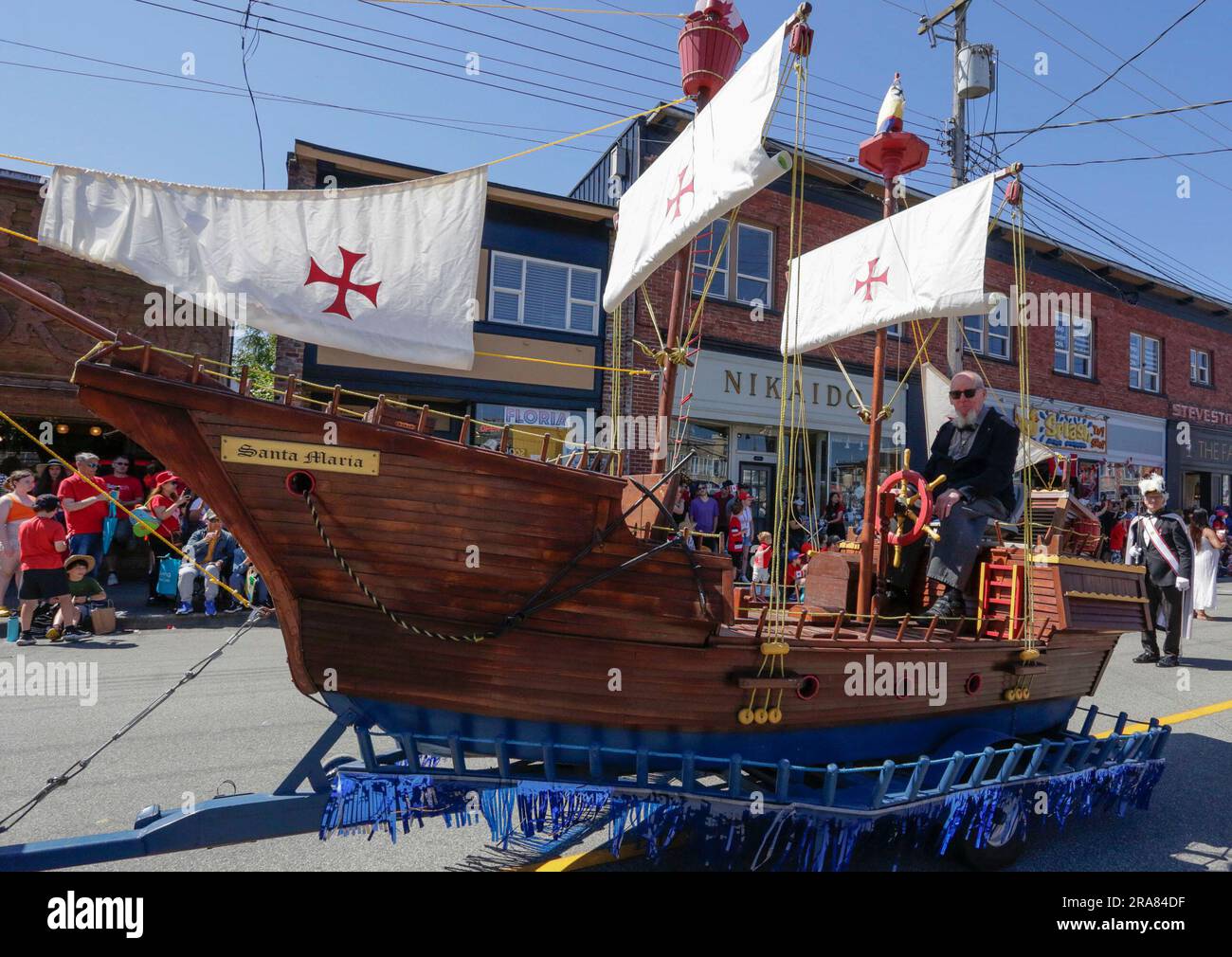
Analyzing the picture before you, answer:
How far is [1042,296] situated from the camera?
20875 mm

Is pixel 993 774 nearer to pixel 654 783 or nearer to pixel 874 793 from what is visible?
pixel 874 793

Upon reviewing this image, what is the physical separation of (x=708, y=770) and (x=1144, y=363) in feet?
87.9

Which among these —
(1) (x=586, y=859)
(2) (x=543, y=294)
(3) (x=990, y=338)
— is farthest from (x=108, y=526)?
(3) (x=990, y=338)

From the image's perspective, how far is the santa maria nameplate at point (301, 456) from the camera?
2.91m

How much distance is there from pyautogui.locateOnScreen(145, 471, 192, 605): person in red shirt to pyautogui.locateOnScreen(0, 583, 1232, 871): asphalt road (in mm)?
1697

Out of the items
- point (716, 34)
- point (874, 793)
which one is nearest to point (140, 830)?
point (874, 793)

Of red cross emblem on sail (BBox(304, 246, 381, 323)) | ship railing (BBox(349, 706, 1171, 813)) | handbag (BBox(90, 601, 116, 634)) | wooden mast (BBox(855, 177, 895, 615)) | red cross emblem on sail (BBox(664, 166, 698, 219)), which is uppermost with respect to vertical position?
red cross emblem on sail (BBox(664, 166, 698, 219))

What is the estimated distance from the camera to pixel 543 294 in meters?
14.3

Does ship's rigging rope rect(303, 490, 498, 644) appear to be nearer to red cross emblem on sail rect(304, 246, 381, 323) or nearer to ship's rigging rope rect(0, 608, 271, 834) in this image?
ship's rigging rope rect(0, 608, 271, 834)

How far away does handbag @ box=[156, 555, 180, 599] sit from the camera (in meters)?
9.65

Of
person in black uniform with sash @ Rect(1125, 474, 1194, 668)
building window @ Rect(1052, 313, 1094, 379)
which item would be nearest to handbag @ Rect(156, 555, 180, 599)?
person in black uniform with sash @ Rect(1125, 474, 1194, 668)

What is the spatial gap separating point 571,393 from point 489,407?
160 centimetres
